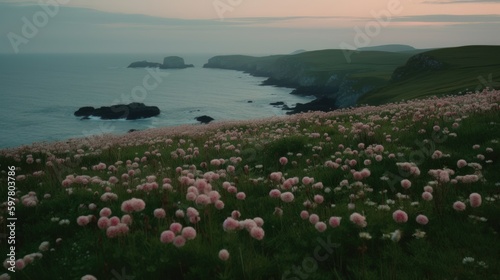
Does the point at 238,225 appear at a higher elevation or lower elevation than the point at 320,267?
higher

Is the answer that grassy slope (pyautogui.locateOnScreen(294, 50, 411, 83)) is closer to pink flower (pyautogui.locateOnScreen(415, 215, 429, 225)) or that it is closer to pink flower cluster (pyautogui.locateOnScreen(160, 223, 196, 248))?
pink flower (pyautogui.locateOnScreen(415, 215, 429, 225))

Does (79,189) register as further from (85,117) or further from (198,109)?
(198,109)

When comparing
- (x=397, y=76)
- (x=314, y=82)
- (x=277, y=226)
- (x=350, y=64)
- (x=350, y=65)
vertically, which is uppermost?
(x=350, y=64)

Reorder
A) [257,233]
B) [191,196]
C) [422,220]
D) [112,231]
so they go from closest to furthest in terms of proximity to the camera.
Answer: [257,233] → [112,231] → [422,220] → [191,196]

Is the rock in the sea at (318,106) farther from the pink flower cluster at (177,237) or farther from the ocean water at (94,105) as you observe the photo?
the pink flower cluster at (177,237)

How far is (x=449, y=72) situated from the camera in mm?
64750

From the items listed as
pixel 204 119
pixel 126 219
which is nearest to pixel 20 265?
pixel 126 219

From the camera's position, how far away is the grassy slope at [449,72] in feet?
183

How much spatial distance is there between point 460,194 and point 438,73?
7012cm

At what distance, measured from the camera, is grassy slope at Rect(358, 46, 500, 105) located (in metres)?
55.8

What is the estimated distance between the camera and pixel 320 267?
4477mm

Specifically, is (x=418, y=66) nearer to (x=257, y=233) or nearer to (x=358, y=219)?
(x=358, y=219)

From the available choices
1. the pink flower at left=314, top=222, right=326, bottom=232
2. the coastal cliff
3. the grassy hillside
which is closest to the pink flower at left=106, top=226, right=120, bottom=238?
the pink flower at left=314, top=222, right=326, bottom=232

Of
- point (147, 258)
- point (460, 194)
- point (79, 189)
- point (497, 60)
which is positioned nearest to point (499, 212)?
point (460, 194)
